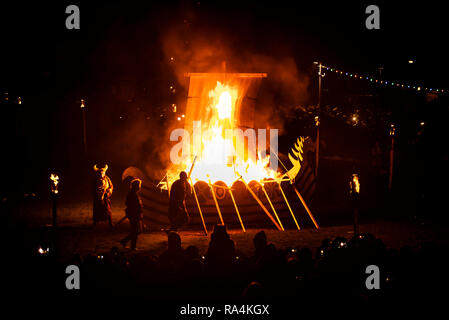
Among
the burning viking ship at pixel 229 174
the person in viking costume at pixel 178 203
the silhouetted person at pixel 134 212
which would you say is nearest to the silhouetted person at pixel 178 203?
the person in viking costume at pixel 178 203

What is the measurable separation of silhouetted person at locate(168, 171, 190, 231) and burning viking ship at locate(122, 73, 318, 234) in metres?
0.81

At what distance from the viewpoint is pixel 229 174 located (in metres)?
14.8

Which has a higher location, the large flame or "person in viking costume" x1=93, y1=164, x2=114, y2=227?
the large flame

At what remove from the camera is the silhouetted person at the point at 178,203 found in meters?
11.6

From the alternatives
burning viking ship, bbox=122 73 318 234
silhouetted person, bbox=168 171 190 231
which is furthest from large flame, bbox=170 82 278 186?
silhouetted person, bbox=168 171 190 231

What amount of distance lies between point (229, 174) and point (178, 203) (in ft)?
11.2

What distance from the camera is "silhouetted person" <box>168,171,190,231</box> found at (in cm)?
1165

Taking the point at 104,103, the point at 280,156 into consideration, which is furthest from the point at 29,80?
the point at 280,156

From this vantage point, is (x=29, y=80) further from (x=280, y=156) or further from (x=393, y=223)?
(x=393, y=223)

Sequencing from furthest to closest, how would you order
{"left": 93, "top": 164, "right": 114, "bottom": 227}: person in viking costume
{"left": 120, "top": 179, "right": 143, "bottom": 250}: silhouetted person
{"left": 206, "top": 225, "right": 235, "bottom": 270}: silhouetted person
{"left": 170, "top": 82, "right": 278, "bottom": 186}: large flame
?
1. {"left": 170, "top": 82, "right": 278, "bottom": 186}: large flame
2. {"left": 93, "top": 164, "right": 114, "bottom": 227}: person in viking costume
3. {"left": 120, "top": 179, "right": 143, "bottom": 250}: silhouetted person
4. {"left": 206, "top": 225, "right": 235, "bottom": 270}: silhouetted person

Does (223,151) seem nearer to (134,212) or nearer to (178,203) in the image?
(178,203)

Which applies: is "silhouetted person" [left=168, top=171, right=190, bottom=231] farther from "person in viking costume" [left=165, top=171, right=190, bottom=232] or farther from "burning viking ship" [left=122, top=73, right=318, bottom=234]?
"burning viking ship" [left=122, top=73, right=318, bottom=234]

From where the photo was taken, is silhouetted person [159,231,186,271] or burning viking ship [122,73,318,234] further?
burning viking ship [122,73,318,234]

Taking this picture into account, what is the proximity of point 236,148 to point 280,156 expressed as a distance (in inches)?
67.1
